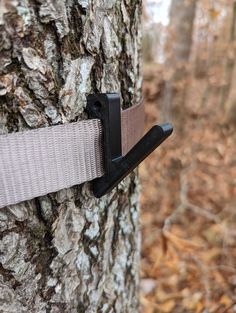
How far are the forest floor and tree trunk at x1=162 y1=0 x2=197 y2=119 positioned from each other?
0.54ft

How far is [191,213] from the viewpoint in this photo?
2326mm

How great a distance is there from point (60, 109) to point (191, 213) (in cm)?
198

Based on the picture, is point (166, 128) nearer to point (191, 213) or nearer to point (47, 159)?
point (47, 159)

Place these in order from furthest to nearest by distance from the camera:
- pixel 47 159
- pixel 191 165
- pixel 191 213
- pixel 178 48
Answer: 1. pixel 178 48
2. pixel 191 165
3. pixel 191 213
4. pixel 47 159

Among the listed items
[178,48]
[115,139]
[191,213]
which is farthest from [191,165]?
[115,139]

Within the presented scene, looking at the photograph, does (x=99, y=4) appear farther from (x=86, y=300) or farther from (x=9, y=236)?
(x=86, y=300)

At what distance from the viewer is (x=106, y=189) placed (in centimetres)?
55

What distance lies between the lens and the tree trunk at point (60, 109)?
1.42ft

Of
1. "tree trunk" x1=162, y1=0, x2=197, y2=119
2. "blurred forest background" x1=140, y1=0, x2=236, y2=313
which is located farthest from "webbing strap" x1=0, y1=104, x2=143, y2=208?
"tree trunk" x1=162, y1=0, x2=197, y2=119

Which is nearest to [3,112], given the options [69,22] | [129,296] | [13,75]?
[13,75]

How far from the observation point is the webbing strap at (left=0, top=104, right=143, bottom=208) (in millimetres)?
422

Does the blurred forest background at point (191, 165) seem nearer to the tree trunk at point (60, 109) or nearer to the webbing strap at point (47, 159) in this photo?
the tree trunk at point (60, 109)

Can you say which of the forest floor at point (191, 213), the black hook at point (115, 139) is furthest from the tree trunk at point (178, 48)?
the black hook at point (115, 139)

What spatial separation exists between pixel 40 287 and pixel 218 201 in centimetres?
211
